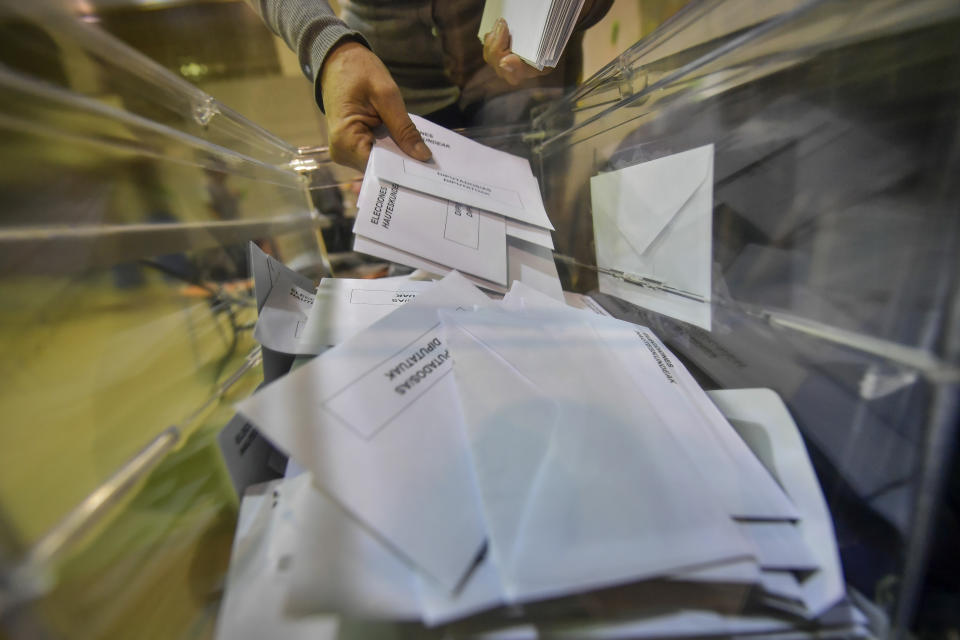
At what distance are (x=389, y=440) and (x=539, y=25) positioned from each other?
2.43ft

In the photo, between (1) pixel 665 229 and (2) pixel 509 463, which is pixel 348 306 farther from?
(1) pixel 665 229

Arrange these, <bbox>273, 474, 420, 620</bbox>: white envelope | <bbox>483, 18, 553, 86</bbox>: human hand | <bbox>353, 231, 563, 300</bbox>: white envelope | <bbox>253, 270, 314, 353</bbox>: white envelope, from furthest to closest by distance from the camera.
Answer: <bbox>483, 18, 553, 86</bbox>: human hand
<bbox>353, 231, 563, 300</bbox>: white envelope
<bbox>253, 270, 314, 353</bbox>: white envelope
<bbox>273, 474, 420, 620</bbox>: white envelope

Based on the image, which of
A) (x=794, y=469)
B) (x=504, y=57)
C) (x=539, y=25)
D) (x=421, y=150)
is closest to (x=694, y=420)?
(x=794, y=469)

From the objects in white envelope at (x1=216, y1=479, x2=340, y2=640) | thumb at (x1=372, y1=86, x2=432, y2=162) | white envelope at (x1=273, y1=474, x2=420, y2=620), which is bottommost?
white envelope at (x1=216, y1=479, x2=340, y2=640)

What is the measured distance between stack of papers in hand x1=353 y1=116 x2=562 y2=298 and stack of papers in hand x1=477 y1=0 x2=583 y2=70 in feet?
0.68

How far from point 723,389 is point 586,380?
186 mm

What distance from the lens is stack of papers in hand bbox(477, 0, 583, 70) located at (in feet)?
1.95

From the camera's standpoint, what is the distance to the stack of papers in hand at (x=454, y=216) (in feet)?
1.78

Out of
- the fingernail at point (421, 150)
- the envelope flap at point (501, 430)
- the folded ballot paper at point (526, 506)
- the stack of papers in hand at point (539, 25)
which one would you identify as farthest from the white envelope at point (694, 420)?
the stack of papers in hand at point (539, 25)

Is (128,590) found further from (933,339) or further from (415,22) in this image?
(415,22)

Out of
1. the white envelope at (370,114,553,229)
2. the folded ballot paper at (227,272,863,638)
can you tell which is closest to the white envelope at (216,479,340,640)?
the folded ballot paper at (227,272,863,638)

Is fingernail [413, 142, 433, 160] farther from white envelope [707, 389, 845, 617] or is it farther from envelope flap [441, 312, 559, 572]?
white envelope [707, 389, 845, 617]

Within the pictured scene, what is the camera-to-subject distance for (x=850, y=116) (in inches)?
12.0

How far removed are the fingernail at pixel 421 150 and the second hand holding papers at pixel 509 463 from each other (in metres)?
0.39
